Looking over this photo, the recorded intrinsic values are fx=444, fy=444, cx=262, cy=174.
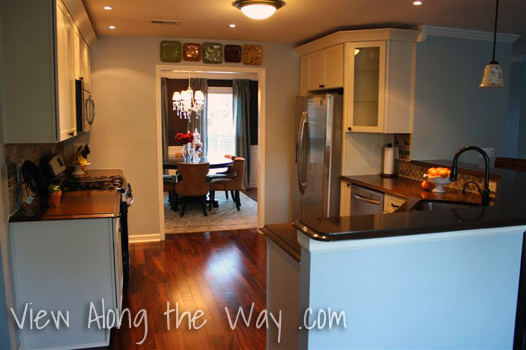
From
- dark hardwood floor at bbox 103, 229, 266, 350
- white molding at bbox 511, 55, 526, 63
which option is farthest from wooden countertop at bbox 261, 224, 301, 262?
white molding at bbox 511, 55, 526, 63

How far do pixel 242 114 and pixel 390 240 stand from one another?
307 inches

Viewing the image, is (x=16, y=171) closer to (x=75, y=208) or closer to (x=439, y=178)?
(x=75, y=208)

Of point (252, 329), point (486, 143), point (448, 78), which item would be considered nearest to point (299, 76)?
point (448, 78)

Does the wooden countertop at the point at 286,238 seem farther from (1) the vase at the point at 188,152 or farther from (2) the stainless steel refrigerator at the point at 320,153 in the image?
(1) the vase at the point at 188,152

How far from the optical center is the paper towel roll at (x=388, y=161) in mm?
4840

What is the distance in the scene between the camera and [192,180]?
252 inches

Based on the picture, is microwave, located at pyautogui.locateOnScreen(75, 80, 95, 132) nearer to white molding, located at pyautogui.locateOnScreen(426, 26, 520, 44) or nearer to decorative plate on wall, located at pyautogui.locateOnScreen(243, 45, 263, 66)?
decorative plate on wall, located at pyautogui.locateOnScreen(243, 45, 263, 66)

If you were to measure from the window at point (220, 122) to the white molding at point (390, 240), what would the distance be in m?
7.74

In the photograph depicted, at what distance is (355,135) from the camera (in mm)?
4879

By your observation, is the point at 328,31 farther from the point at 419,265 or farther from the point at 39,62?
the point at 419,265

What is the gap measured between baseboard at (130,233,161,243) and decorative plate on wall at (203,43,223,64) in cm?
222

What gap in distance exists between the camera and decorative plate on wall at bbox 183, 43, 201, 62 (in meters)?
5.30

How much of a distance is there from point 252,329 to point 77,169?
2562 mm

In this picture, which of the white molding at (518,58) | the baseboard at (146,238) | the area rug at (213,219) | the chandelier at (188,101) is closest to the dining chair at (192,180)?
the area rug at (213,219)
